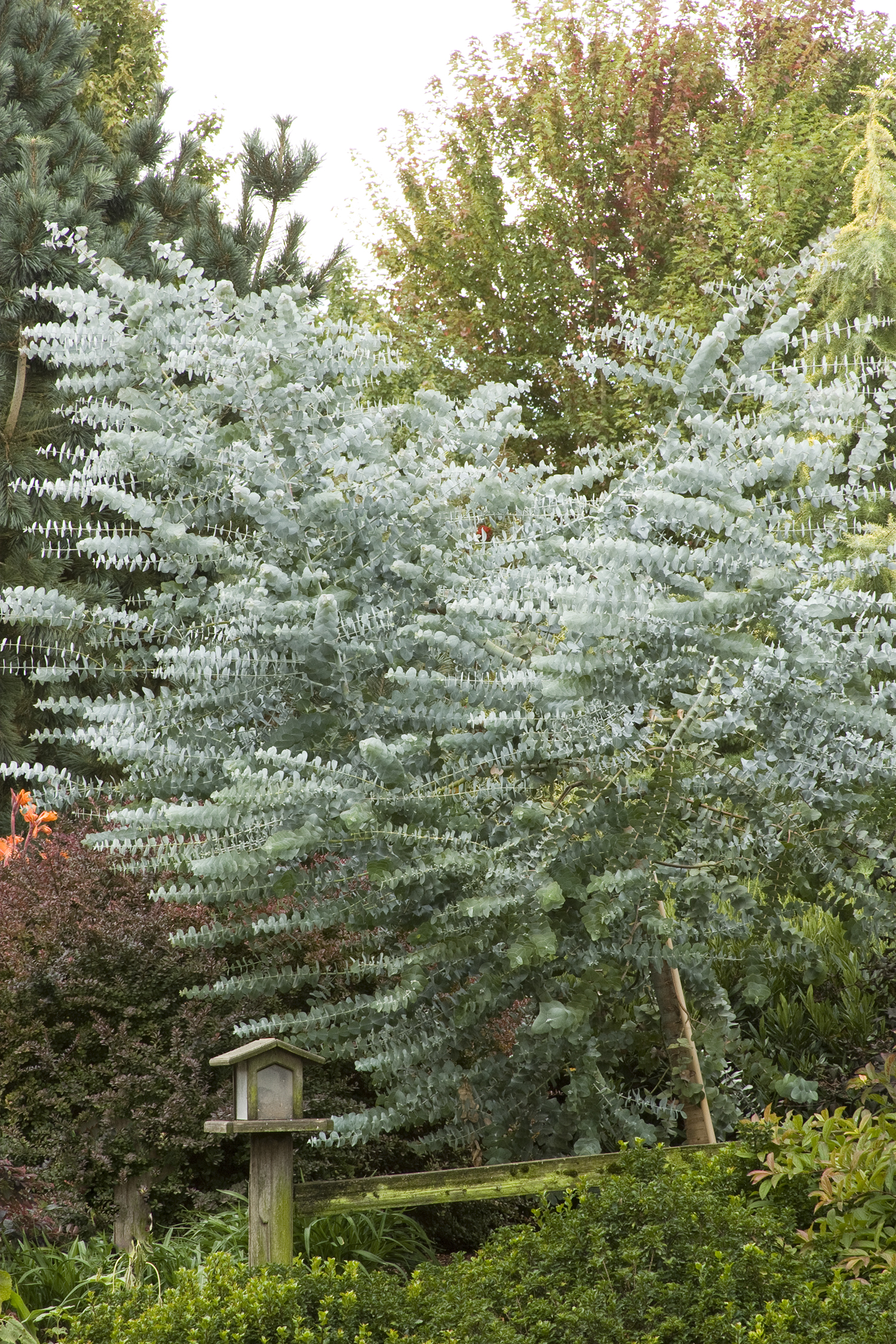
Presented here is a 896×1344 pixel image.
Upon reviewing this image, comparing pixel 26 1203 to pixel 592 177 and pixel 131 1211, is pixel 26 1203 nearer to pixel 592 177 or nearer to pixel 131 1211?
pixel 131 1211

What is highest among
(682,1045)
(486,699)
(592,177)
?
(592,177)

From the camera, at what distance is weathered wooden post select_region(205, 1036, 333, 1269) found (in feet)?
9.30

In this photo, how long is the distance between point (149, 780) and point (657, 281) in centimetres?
1127

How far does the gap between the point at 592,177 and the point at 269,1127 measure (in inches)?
528

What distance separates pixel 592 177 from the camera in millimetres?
14031

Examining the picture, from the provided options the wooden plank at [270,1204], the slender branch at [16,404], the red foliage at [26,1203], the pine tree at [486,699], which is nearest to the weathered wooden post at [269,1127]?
the wooden plank at [270,1204]

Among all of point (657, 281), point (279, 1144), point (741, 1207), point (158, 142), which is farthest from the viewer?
point (657, 281)

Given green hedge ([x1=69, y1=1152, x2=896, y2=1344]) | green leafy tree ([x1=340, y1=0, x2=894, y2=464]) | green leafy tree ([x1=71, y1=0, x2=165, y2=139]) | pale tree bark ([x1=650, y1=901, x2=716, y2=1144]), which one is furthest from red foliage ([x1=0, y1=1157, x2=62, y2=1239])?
green leafy tree ([x1=71, y1=0, x2=165, y2=139])

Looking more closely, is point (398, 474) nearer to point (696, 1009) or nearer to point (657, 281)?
point (696, 1009)

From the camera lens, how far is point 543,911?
320cm

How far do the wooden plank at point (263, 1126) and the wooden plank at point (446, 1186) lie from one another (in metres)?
0.19

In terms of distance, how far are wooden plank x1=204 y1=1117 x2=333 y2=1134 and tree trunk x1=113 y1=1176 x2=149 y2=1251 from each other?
3.53 ft

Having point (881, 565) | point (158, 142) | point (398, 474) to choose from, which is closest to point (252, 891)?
point (398, 474)

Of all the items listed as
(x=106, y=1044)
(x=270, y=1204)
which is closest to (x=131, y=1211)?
(x=106, y=1044)
